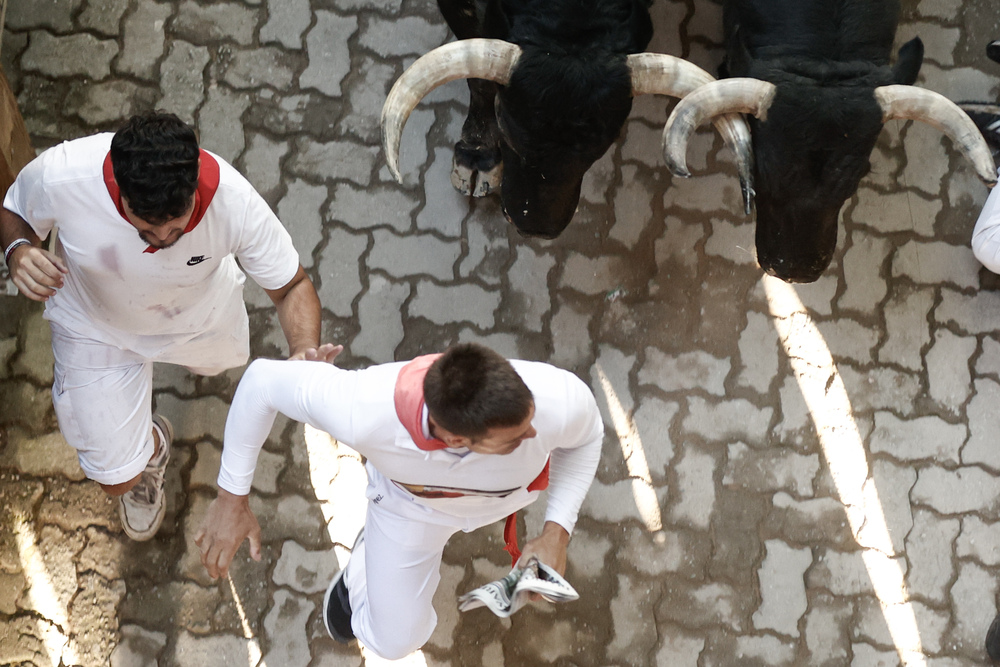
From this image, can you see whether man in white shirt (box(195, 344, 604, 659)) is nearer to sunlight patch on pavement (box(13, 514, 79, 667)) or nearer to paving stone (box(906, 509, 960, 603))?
sunlight patch on pavement (box(13, 514, 79, 667))

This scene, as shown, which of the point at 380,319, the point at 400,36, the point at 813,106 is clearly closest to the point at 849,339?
the point at 813,106

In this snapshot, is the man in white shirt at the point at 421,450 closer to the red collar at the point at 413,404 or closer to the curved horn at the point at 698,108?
the red collar at the point at 413,404

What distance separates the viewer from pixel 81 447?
3.33 meters

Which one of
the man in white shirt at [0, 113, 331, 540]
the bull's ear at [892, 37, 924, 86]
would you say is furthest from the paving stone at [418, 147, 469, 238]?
the bull's ear at [892, 37, 924, 86]

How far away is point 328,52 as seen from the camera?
436 centimetres

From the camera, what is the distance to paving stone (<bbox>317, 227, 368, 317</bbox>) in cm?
414

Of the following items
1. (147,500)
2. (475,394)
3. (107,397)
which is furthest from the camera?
(147,500)

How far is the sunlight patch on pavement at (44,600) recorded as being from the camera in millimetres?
3811

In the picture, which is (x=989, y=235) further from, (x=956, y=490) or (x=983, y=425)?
(x=956, y=490)

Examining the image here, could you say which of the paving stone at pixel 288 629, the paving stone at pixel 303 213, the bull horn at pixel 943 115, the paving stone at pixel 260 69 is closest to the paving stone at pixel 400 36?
the paving stone at pixel 260 69

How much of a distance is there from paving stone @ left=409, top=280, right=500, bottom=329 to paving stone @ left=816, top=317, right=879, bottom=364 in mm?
1684

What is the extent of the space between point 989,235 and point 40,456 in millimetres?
4663

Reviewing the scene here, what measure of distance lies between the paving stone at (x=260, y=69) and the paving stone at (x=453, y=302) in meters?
1.32

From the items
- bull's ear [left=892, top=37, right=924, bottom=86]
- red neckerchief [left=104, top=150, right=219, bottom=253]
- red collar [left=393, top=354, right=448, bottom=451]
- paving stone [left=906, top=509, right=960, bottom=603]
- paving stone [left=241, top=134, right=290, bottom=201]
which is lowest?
paving stone [left=906, top=509, right=960, bottom=603]
